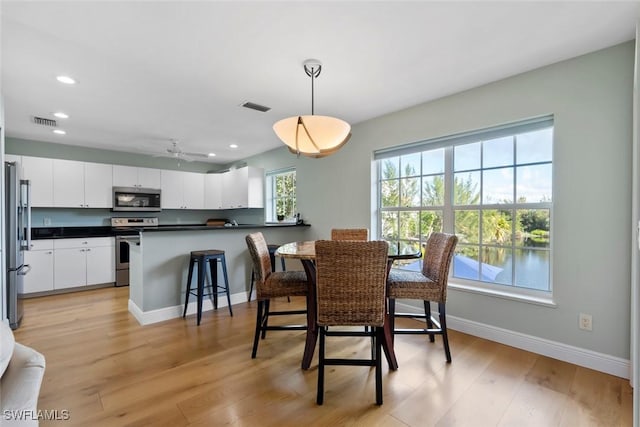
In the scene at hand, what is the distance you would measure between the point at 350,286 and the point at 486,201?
1794mm

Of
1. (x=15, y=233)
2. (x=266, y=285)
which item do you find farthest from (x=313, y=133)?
(x=15, y=233)

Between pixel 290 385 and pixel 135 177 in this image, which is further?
pixel 135 177

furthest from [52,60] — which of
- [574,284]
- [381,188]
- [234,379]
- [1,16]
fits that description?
[574,284]

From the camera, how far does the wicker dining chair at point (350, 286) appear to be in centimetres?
176

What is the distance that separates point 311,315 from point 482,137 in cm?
225

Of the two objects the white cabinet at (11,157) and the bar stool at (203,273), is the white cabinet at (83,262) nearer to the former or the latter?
the white cabinet at (11,157)

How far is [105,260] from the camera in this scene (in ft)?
15.4

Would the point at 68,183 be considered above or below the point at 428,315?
above

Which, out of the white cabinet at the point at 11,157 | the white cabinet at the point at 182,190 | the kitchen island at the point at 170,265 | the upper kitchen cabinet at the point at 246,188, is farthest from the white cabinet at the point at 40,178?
the upper kitchen cabinet at the point at 246,188

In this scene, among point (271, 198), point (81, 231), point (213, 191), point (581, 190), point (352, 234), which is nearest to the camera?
point (581, 190)

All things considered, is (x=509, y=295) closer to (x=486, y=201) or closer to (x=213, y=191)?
(x=486, y=201)

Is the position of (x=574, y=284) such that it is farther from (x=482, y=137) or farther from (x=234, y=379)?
(x=234, y=379)

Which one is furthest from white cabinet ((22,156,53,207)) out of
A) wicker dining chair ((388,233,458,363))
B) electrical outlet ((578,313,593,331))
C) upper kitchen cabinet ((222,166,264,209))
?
electrical outlet ((578,313,593,331))

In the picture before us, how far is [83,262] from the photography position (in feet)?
14.8
